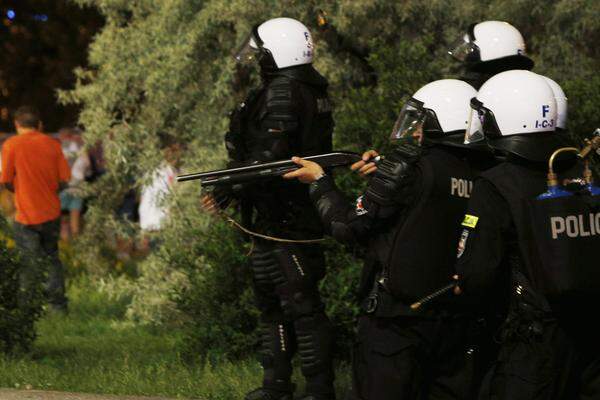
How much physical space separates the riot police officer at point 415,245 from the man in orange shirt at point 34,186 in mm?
6037

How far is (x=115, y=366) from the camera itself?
8.66 metres

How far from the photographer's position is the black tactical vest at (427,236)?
204 inches

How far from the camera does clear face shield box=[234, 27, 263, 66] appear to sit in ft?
22.7

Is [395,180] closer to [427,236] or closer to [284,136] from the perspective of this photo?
[427,236]

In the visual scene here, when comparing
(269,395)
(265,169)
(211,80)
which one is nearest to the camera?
(265,169)

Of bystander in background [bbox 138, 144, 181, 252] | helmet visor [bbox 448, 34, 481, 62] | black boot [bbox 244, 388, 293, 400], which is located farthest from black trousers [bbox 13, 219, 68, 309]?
helmet visor [bbox 448, 34, 481, 62]

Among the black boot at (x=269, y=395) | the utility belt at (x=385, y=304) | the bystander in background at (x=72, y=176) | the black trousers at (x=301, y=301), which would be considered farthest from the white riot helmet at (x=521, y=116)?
the bystander in background at (x=72, y=176)

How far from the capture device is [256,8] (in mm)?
10398

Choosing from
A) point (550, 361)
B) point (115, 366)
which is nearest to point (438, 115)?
point (550, 361)

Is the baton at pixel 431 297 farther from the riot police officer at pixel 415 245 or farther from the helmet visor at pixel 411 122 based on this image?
the helmet visor at pixel 411 122

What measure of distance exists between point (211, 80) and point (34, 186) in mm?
1735

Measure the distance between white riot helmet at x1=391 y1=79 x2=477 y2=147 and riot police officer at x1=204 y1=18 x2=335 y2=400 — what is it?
143cm

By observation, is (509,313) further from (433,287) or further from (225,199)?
(225,199)

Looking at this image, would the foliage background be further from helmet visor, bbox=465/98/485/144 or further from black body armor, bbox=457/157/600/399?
black body armor, bbox=457/157/600/399
